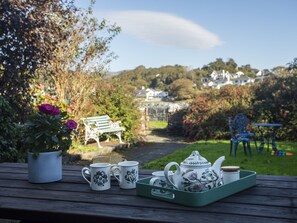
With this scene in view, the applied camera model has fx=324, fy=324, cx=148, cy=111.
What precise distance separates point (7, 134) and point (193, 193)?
3546 mm

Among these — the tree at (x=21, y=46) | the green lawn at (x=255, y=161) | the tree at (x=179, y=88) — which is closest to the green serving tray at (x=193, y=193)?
the green lawn at (x=255, y=161)

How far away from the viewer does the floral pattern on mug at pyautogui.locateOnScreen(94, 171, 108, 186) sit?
152 centimetres

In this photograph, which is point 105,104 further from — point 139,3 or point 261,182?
point 261,182

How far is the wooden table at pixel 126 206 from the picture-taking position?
115 centimetres

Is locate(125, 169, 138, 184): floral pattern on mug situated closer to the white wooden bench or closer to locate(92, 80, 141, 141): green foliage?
the white wooden bench

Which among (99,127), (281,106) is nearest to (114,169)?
(99,127)

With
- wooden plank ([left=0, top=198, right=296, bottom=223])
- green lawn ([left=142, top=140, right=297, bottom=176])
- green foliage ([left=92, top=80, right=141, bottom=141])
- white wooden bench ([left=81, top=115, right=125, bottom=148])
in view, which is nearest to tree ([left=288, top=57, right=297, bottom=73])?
green lawn ([left=142, top=140, right=297, bottom=176])

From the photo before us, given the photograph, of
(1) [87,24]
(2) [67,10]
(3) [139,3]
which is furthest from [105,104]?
(3) [139,3]

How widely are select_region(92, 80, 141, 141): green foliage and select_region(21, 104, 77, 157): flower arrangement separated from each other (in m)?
6.44

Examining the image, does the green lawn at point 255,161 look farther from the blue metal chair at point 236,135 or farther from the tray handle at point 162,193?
the tray handle at point 162,193

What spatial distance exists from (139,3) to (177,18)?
2.52 m

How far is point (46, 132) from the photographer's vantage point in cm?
168

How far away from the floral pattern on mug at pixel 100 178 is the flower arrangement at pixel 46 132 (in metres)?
0.31

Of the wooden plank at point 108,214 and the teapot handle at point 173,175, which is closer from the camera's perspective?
the wooden plank at point 108,214
